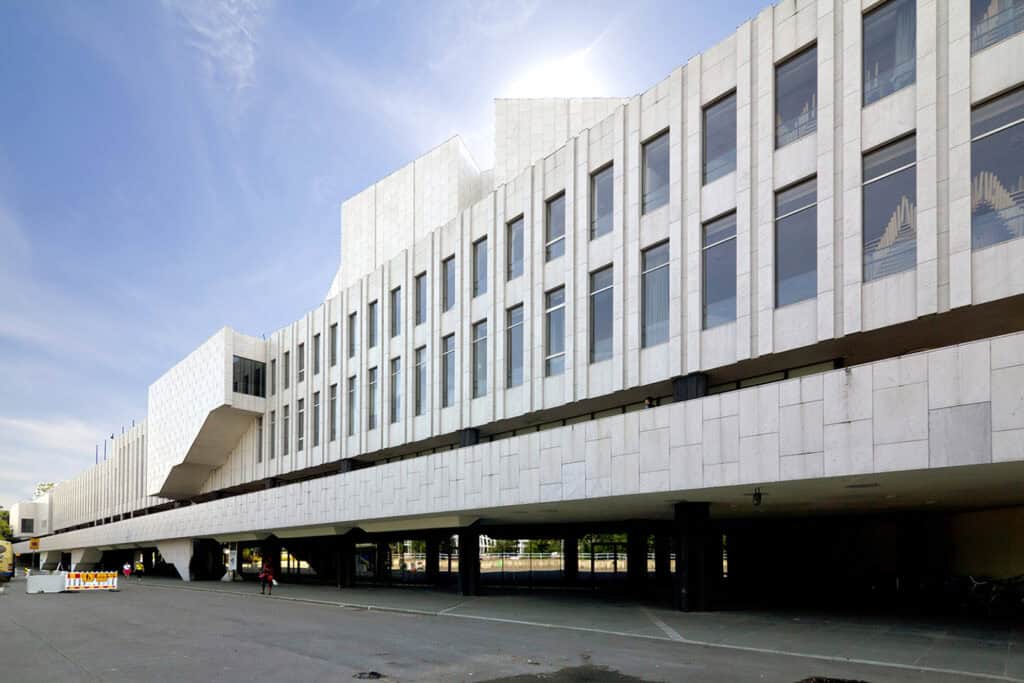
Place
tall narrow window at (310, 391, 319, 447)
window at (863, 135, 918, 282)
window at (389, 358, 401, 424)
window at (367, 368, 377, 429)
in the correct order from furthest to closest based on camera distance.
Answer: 1. tall narrow window at (310, 391, 319, 447)
2. window at (367, 368, 377, 429)
3. window at (389, 358, 401, 424)
4. window at (863, 135, 918, 282)

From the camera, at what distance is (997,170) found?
689 inches

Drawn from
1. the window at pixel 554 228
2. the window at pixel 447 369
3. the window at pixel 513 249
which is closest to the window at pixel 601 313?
the window at pixel 554 228

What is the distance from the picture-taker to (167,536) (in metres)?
63.0

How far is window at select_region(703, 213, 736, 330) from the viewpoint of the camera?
23.4 metres

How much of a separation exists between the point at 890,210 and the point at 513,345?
15.6 metres

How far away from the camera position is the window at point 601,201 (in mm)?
28125

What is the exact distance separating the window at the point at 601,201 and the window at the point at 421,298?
1235 centimetres

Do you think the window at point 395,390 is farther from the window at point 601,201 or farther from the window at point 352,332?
the window at point 601,201

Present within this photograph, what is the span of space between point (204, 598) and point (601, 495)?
23.7 meters

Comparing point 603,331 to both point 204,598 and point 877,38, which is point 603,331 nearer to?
point 877,38

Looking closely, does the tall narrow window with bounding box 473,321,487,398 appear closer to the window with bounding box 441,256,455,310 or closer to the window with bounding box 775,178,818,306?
the window with bounding box 441,256,455,310

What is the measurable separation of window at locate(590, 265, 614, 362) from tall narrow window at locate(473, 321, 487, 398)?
6937mm

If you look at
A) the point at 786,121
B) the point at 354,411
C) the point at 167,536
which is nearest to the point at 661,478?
the point at 786,121

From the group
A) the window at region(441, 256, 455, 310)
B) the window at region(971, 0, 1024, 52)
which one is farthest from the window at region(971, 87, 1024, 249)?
the window at region(441, 256, 455, 310)
